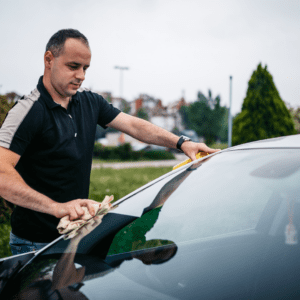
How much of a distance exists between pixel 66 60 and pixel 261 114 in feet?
46.7

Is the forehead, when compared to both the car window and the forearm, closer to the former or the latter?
the forearm

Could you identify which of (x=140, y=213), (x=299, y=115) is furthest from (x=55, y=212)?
(x=299, y=115)

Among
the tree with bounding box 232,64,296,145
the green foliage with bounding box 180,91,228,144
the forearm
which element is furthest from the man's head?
the green foliage with bounding box 180,91,228,144

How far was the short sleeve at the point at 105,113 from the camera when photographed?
2197 millimetres

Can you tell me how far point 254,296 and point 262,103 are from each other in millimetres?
14961

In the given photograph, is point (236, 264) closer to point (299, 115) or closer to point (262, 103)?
point (262, 103)

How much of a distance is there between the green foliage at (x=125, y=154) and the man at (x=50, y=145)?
2479cm

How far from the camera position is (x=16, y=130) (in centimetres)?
159

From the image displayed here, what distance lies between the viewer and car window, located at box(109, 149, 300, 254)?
153cm

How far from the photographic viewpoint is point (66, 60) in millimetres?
1718

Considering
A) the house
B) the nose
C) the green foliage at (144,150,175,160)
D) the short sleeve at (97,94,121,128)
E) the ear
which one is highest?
the house

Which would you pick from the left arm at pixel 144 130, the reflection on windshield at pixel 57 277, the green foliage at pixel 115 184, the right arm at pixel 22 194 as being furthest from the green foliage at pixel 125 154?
the reflection on windshield at pixel 57 277

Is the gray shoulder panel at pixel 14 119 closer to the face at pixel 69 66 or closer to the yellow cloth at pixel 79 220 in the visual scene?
the face at pixel 69 66

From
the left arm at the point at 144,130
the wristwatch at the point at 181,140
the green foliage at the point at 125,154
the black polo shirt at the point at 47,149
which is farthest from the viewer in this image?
the green foliage at the point at 125,154
